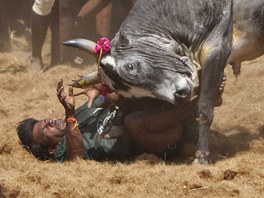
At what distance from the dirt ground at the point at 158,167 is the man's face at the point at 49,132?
18cm

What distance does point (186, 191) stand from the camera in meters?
4.41

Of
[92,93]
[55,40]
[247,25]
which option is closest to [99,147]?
[92,93]

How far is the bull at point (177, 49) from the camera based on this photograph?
5.00m

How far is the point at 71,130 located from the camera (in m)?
5.34

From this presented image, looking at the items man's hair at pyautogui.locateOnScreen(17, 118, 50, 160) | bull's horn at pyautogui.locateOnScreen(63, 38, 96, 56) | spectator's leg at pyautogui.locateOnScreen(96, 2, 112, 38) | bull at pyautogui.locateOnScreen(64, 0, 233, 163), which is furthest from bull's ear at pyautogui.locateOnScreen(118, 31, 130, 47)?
spectator's leg at pyautogui.locateOnScreen(96, 2, 112, 38)

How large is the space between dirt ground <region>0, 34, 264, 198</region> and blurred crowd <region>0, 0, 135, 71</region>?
1.49 meters

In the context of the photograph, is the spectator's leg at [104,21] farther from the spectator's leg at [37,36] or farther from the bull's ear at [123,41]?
the bull's ear at [123,41]

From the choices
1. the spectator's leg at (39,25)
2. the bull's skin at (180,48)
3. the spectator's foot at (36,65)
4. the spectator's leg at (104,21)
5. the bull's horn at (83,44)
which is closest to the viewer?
the bull's skin at (180,48)

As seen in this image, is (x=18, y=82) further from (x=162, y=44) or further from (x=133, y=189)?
(x=133, y=189)

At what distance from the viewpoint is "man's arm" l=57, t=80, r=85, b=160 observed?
5344 millimetres

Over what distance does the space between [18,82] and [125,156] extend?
9.79 feet

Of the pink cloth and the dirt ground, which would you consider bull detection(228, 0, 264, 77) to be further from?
the pink cloth

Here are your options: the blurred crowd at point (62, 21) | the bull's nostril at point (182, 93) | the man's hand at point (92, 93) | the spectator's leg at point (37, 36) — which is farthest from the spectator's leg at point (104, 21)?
the bull's nostril at point (182, 93)

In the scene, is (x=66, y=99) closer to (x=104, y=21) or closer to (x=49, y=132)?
(x=49, y=132)
